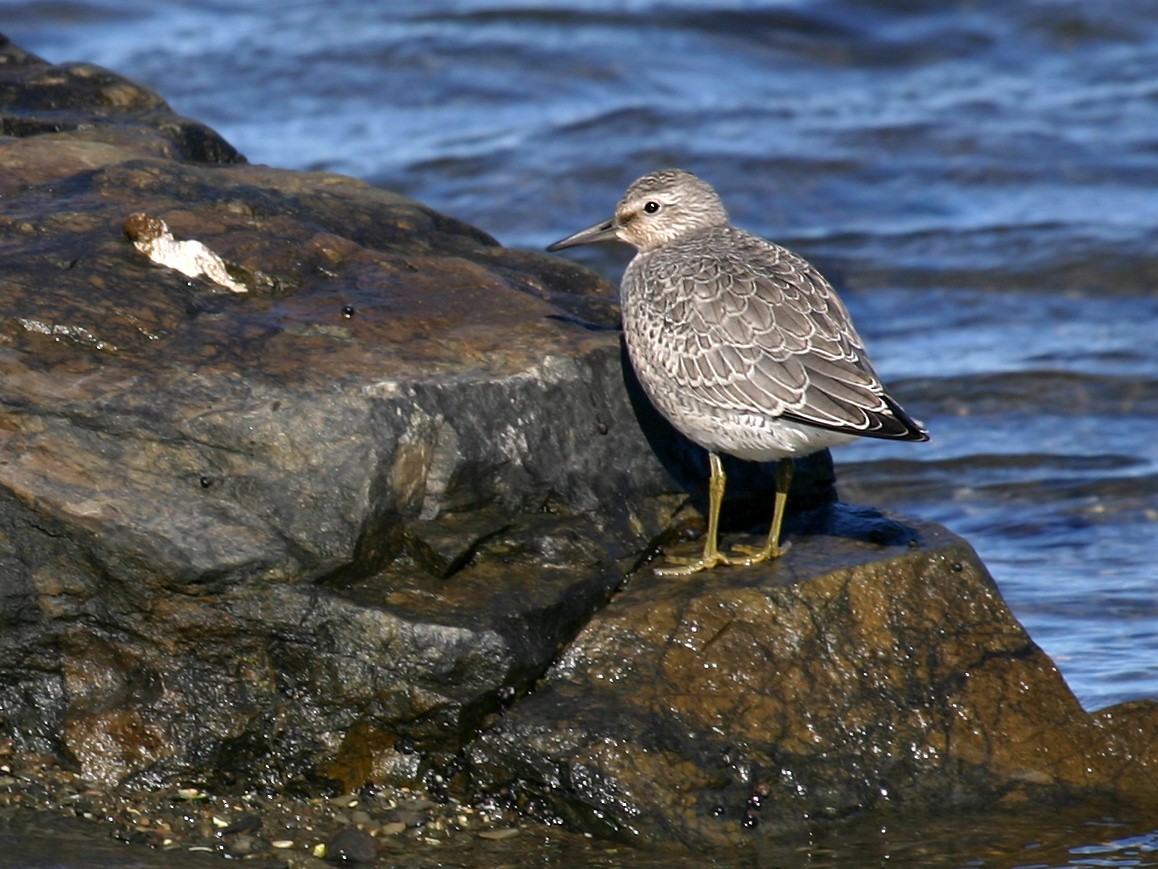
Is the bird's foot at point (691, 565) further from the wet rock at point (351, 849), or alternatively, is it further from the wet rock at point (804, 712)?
the wet rock at point (351, 849)

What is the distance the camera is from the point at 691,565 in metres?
5.31

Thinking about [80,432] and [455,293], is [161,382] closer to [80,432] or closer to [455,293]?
[80,432]

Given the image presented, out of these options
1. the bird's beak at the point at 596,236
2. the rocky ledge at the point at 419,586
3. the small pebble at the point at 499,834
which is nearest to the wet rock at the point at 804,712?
the rocky ledge at the point at 419,586

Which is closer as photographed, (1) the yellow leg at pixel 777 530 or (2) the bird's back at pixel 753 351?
(2) the bird's back at pixel 753 351

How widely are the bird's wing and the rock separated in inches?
12.5

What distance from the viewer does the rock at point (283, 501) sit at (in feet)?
14.9

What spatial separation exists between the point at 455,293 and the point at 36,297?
1.44 m

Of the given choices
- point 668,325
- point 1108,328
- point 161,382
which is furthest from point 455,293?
point 1108,328

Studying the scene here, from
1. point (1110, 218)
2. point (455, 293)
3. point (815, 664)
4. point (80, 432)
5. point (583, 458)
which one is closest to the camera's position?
point (80, 432)

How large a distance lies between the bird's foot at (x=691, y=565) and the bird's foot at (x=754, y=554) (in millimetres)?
33

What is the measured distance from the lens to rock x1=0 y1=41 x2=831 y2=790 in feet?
14.9

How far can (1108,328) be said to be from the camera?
416 inches

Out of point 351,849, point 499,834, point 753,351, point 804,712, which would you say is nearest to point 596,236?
point 753,351

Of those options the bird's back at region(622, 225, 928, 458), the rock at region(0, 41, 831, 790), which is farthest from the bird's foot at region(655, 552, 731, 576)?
the bird's back at region(622, 225, 928, 458)
